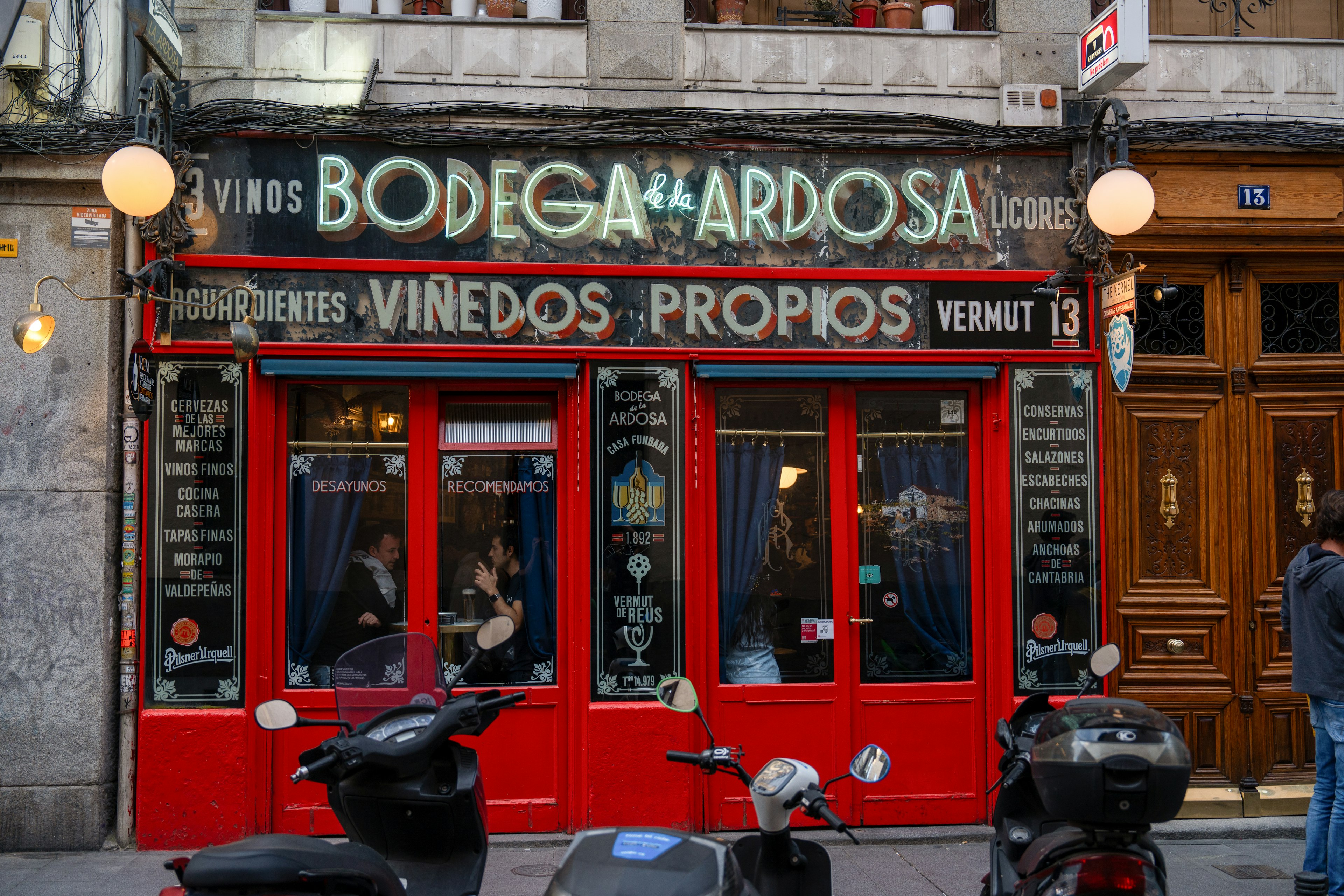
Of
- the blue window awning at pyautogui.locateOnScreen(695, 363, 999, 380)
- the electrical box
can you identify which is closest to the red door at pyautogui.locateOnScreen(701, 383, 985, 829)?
the blue window awning at pyautogui.locateOnScreen(695, 363, 999, 380)

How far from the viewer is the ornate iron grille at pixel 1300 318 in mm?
7211

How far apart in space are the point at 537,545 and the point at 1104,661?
11.9 ft

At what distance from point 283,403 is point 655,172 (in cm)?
283

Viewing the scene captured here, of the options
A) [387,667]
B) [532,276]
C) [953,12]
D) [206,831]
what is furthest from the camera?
[953,12]

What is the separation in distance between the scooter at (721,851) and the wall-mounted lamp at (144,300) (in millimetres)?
3570

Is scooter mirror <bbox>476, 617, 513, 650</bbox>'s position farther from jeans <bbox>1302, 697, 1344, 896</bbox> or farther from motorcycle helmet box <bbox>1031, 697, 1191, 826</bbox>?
jeans <bbox>1302, 697, 1344, 896</bbox>

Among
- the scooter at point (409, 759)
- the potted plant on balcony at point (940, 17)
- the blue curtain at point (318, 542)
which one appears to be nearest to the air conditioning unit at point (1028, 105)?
the potted plant on balcony at point (940, 17)

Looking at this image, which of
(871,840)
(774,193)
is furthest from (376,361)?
(871,840)

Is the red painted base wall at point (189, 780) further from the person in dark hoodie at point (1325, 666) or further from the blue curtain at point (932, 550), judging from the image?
the person in dark hoodie at point (1325, 666)

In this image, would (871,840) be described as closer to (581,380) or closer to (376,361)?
(581,380)

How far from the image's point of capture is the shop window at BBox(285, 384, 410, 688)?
6.52 metres

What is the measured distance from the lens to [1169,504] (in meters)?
7.00

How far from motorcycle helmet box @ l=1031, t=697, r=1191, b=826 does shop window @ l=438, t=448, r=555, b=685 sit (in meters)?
3.81

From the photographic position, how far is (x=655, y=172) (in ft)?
22.0
